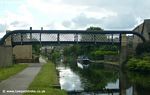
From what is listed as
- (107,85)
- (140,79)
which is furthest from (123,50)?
(107,85)

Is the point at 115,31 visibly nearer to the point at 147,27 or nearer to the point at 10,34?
the point at 147,27

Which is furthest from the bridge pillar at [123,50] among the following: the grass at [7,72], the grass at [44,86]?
the grass at [44,86]

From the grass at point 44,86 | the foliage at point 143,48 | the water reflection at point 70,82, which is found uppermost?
the foliage at point 143,48

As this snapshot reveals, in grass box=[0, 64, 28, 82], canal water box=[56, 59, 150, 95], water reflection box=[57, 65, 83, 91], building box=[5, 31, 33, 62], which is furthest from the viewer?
building box=[5, 31, 33, 62]

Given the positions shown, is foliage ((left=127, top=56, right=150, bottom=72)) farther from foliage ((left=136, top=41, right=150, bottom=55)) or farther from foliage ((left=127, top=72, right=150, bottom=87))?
foliage ((left=127, top=72, right=150, bottom=87))

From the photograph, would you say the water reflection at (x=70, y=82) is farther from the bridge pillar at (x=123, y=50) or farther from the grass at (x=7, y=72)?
the bridge pillar at (x=123, y=50)

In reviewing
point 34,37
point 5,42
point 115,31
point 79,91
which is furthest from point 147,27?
point 79,91

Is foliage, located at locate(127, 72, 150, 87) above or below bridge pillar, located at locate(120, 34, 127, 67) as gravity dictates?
below

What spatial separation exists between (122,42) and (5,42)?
23330 mm

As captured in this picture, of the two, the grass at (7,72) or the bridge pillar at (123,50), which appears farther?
the bridge pillar at (123,50)

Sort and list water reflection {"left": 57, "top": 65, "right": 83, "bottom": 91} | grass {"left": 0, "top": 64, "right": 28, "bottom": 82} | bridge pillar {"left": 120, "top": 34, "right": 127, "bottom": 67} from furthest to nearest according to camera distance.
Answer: bridge pillar {"left": 120, "top": 34, "right": 127, "bottom": 67}, water reflection {"left": 57, "top": 65, "right": 83, "bottom": 91}, grass {"left": 0, "top": 64, "right": 28, "bottom": 82}

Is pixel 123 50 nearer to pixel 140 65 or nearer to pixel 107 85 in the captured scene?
pixel 140 65

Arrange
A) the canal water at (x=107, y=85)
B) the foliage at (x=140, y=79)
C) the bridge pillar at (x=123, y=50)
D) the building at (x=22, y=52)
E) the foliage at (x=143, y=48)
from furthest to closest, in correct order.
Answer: the building at (x=22, y=52) → the bridge pillar at (x=123, y=50) → the foliage at (x=143, y=48) → the foliage at (x=140, y=79) → the canal water at (x=107, y=85)

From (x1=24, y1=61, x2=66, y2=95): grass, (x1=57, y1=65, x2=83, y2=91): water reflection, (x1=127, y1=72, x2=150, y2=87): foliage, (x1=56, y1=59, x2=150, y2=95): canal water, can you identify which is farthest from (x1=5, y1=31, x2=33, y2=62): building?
(x1=24, y1=61, x2=66, y2=95): grass
